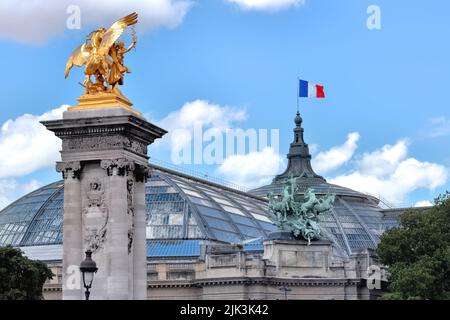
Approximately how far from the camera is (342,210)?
566 feet

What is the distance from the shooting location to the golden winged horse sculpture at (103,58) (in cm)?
5181

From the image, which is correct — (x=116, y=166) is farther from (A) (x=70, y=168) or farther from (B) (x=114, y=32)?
(B) (x=114, y=32)

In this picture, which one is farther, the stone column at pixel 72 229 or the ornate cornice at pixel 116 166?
the stone column at pixel 72 229

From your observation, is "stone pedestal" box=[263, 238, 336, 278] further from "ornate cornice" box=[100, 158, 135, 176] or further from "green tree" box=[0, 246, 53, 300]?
"ornate cornice" box=[100, 158, 135, 176]

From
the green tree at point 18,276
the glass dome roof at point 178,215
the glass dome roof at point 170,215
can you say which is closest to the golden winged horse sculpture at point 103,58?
the green tree at point 18,276

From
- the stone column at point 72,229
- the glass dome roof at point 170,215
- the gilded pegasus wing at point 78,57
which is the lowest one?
the stone column at point 72,229

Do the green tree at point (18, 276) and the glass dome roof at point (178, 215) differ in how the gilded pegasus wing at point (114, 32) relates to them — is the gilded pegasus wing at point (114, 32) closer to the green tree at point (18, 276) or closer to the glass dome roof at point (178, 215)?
the green tree at point (18, 276)

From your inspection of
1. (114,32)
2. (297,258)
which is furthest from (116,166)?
(297,258)

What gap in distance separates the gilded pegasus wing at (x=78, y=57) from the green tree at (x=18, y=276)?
2504 cm

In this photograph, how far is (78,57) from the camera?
171 feet

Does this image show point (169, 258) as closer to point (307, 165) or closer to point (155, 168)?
point (155, 168)

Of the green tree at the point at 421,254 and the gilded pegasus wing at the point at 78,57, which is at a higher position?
the gilded pegasus wing at the point at 78,57
